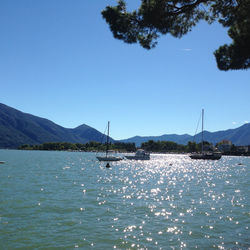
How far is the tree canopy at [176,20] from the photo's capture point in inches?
568

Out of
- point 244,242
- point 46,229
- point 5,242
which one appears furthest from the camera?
point 46,229

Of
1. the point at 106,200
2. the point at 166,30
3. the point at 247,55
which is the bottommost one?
the point at 106,200

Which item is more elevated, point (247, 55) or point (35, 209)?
point (247, 55)

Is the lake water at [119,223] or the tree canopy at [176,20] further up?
the tree canopy at [176,20]

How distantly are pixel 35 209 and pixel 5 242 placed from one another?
781 cm

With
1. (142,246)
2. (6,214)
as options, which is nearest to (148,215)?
(142,246)

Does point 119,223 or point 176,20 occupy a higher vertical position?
point 176,20

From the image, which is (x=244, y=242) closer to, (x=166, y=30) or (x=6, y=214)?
(x=166, y=30)

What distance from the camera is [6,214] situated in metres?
20.2

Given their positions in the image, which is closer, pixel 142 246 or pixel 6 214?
pixel 142 246

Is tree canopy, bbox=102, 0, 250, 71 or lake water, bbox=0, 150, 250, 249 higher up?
tree canopy, bbox=102, 0, 250, 71

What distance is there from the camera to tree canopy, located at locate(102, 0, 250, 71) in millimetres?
14438

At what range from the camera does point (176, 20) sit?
1677cm

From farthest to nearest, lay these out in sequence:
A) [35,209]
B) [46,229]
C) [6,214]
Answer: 1. [35,209]
2. [6,214]
3. [46,229]
